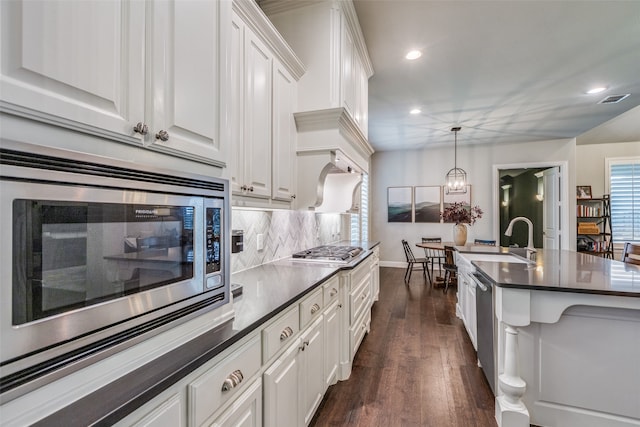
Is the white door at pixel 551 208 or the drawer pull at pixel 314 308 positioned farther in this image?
the white door at pixel 551 208

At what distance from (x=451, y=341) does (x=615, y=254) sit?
619 centimetres

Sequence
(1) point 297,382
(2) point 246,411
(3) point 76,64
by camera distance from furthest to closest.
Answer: (1) point 297,382 < (2) point 246,411 < (3) point 76,64

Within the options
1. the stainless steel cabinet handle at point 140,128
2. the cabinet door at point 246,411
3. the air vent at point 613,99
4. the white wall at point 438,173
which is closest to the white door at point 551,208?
the white wall at point 438,173

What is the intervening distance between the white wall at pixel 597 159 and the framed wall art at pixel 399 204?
3979mm

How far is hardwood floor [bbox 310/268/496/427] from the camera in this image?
1.93 m

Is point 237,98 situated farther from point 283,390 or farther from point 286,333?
point 283,390

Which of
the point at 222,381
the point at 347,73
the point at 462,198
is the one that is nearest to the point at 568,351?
the point at 222,381

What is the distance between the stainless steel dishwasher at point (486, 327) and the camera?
2078mm

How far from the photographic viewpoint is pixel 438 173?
6.86m

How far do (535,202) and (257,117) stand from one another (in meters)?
8.32

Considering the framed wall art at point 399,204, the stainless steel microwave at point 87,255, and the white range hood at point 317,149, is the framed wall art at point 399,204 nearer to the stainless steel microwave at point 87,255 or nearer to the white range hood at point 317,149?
the white range hood at point 317,149

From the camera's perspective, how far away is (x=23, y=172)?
0.53m

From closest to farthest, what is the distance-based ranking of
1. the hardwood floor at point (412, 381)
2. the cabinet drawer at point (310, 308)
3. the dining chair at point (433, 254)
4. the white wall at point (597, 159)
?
the cabinet drawer at point (310, 308) < the hardwood floor at point (412, 381) < the dining chair at point (433, 254) < the white wall at point (597, 159)

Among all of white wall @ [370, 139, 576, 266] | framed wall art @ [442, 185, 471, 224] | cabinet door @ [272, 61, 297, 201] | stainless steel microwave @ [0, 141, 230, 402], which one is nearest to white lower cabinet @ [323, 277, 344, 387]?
cabinet door @ [272, 61, 297, 201]
